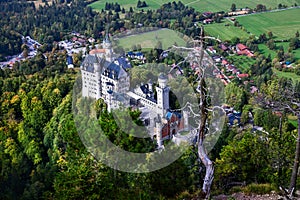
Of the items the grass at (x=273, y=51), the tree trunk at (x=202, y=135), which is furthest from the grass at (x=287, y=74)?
the tree trunk at (x=202, y=135)

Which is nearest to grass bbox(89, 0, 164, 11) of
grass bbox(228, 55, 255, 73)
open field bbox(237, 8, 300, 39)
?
open field bbox(237, 8, 300, 39)

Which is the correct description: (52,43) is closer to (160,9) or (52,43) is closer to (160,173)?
(160,9)

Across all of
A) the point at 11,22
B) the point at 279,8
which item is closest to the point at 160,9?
the point at 279,8

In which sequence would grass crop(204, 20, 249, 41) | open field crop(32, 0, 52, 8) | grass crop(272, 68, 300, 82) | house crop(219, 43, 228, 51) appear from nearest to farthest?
grass crop(272, 68, 300, 82)
house crop(219, 43, 228, 51)
grass crop(204, 20, 249, 41)
open field crop(32, 0, 52, 8)

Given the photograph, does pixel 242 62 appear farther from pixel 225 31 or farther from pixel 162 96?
pixel 162 96

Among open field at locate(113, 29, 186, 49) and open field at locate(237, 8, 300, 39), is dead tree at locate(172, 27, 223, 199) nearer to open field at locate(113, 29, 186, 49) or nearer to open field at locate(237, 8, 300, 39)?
open field at locate(113, 29, 186, 49)
